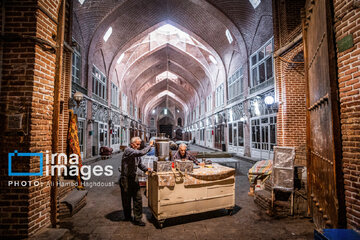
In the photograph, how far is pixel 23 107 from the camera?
2.98 m

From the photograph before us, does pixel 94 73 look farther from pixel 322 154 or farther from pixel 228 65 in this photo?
pixel 322 154

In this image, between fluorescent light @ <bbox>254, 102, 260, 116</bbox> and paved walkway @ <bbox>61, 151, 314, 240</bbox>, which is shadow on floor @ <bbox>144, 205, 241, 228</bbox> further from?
fluorescent light @ <bbox>254, 102, 260, 116</bbox>

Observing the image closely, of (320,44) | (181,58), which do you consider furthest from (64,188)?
(181,58)

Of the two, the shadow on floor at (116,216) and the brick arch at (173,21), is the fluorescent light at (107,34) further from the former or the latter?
the shadow on floor at (116,216)

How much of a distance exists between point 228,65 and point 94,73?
388 inches

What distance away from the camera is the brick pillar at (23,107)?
9.52ft

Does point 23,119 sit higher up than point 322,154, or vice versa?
point 23,119

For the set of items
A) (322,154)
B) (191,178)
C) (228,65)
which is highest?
(228,65)

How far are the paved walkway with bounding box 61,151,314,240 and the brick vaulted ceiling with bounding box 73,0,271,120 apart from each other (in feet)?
28.9

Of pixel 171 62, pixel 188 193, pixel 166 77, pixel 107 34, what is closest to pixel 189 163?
pixel 188 193

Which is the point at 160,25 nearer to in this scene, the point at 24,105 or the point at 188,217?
the point at 24,105

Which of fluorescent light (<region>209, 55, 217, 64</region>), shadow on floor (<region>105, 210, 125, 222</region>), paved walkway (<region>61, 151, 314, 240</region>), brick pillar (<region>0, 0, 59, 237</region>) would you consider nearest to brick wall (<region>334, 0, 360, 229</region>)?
paved walkway (<region>61, 151, 314, 240</region>)

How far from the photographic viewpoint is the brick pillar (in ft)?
9.52

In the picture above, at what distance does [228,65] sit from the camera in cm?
1620
